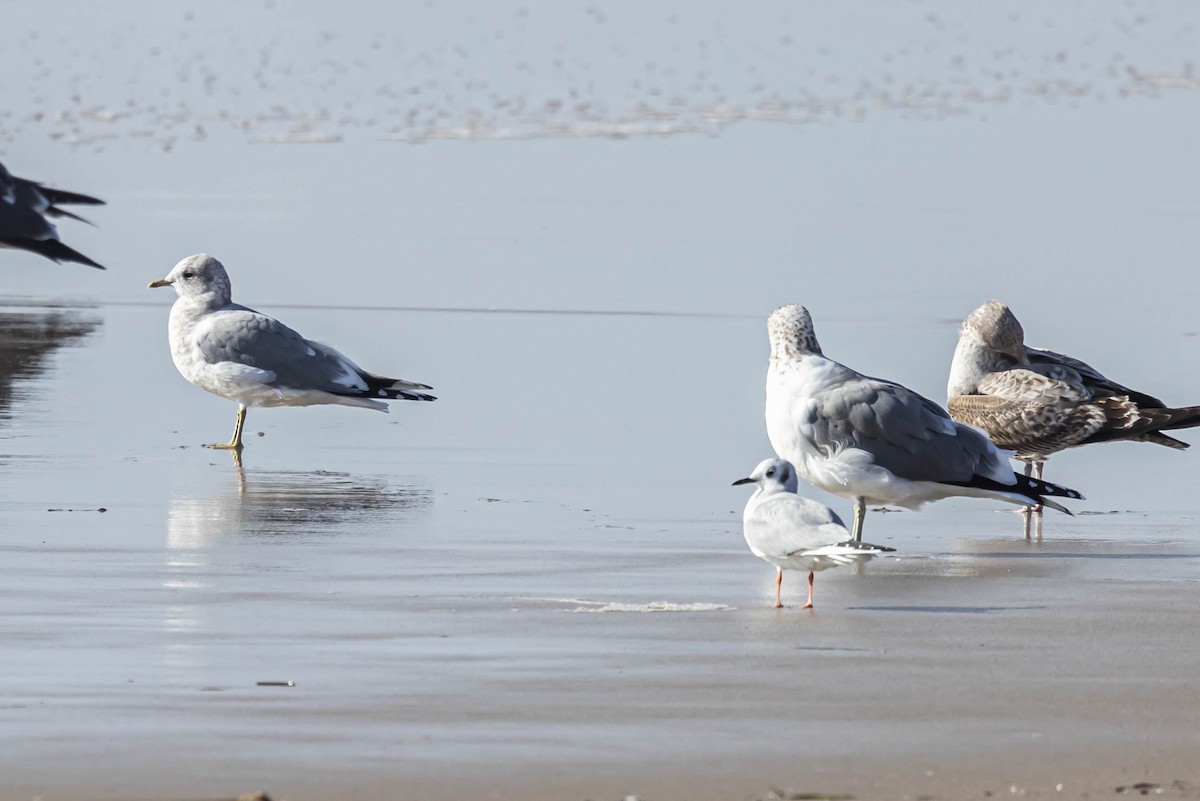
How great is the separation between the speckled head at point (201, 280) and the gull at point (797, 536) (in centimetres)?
518

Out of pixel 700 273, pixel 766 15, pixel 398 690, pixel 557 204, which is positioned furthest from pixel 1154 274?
pixel 766 15

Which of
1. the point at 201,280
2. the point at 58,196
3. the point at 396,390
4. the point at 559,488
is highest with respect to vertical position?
the point at 58,196

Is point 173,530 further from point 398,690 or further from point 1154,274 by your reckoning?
point 1154,274

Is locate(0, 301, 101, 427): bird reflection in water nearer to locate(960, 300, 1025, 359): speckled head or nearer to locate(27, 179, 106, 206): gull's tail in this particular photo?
locate(27, 179, 106, 206): gull's tail

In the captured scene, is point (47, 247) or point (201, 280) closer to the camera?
→ point (201, 280)

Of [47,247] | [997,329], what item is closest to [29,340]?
[47,247]

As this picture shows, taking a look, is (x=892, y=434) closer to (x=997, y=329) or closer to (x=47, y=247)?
(x=997, y=329)

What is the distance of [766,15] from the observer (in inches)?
1449

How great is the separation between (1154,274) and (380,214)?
6.71 meters

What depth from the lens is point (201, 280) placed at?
12.1 metres

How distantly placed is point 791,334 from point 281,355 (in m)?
3.49

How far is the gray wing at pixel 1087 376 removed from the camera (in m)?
10.3

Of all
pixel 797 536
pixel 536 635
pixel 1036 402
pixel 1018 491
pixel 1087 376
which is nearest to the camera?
pixel 536 635

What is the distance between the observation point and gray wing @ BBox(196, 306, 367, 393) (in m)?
11.4
